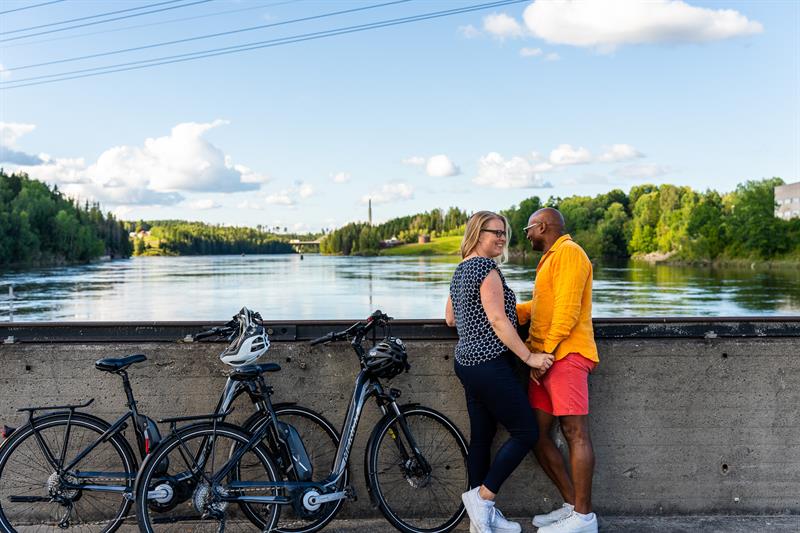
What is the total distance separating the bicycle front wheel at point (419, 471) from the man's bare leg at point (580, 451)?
657 millimetres

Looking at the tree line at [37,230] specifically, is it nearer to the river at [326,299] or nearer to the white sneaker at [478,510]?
the river at [326,299]

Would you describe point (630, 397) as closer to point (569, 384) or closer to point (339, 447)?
point (569, 384)

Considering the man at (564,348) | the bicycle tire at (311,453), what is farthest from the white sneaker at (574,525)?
the bicycle tire at (311,453)

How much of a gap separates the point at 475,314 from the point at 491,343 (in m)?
0.18

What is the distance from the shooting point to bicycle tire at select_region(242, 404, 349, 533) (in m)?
4.53

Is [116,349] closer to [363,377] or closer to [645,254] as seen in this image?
[363,377]

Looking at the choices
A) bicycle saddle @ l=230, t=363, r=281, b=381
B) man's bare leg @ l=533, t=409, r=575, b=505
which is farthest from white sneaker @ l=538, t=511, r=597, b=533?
bicycle saddle @ l=230, t=363, r=281, b=381

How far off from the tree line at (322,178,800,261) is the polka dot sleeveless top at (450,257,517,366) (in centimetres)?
9083

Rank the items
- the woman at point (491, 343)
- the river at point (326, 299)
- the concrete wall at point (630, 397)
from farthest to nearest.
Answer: the river at point (326, 299) → the concrete wall at point (630, 397) → the woman at point (491, 343)

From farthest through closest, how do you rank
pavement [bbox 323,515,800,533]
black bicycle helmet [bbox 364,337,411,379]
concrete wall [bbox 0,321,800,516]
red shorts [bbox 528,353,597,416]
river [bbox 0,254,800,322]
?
river [bbox 0,254,800,322], concrete wall [bbox 0,321,800,516], pavement [bbox 323,515,800,533], black bicycle helmet [bbox 364,337,411,379], red shorts [bbox 528,353,597,416]

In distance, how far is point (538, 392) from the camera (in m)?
4.55

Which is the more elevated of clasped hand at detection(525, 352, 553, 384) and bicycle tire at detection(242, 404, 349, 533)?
A: clasped hand at detection(525, 352, 553, 384)

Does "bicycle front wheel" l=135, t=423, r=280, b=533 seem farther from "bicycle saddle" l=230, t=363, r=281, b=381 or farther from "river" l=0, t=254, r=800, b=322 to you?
"river" l=0, t=254, r=800, b=322

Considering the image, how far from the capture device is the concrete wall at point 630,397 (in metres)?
5.00
